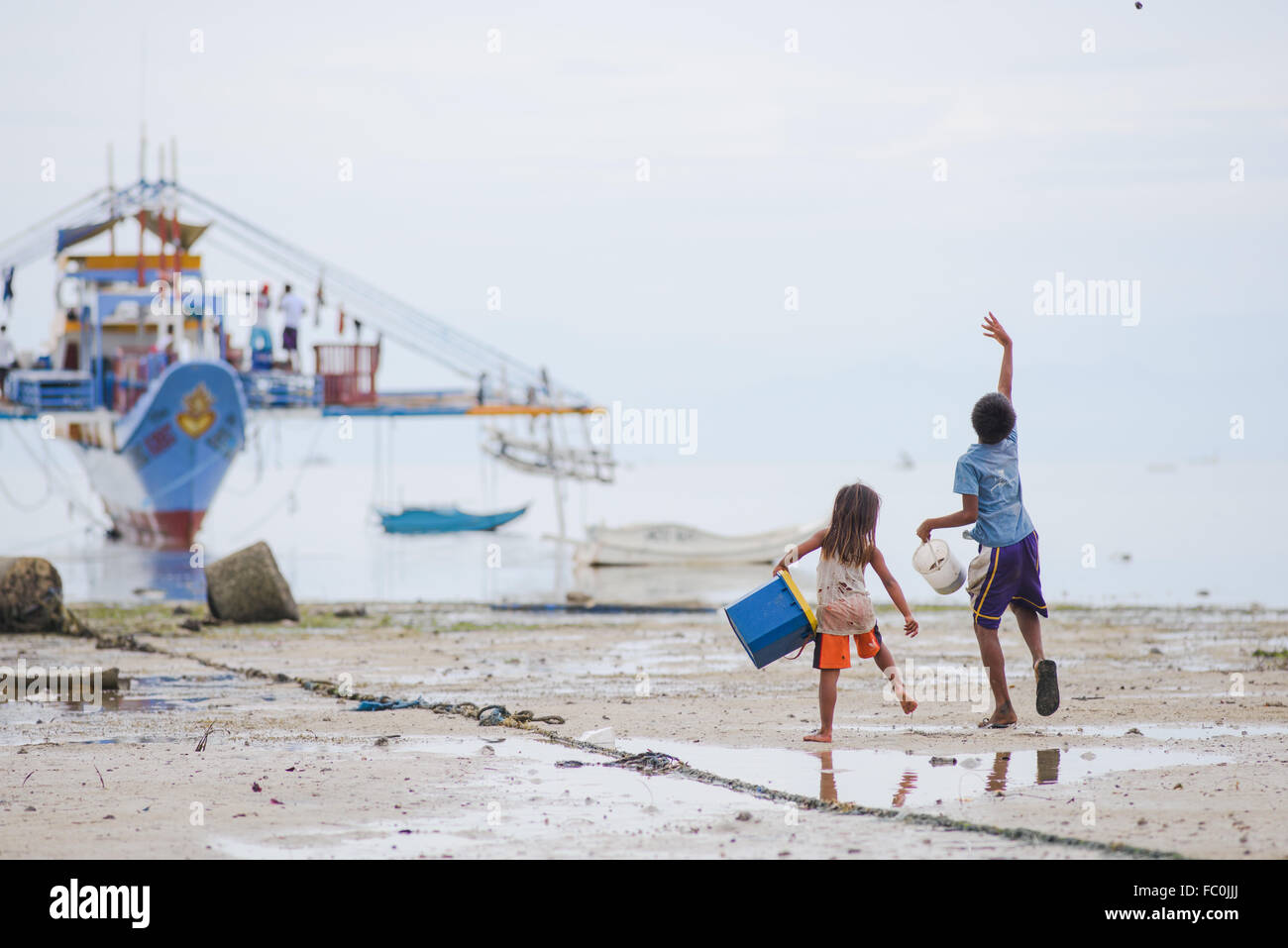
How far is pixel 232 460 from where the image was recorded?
152 ft

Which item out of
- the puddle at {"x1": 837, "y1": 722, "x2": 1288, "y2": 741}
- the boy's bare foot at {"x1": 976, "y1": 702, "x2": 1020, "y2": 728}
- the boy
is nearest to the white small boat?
the puddle at {"x1": 837, "y1": 722, "x2": 1288, "y2": 741}

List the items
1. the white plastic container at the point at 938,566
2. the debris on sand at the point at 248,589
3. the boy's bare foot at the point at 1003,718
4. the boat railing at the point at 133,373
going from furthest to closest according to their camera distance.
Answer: the boat railing at the point at 133,373, the debris on sand at the point at 248,589, the boy's bare foot at the point at 1003,718, the white plastic container at the point at 938,566

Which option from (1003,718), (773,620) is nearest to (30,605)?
(773,620)

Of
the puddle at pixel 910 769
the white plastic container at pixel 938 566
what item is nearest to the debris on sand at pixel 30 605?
the puddle at pixel 910 769

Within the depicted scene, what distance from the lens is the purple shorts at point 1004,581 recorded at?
27.0 ft

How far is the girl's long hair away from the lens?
8078mm

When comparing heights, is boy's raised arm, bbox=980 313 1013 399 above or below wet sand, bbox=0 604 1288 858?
above

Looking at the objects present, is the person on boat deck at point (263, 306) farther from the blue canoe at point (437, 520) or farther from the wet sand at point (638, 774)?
the wet sand at point (638, 774)

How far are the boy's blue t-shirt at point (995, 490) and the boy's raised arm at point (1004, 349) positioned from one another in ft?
1.46

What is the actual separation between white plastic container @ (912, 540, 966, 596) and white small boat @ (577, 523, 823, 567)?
30104 millimetres

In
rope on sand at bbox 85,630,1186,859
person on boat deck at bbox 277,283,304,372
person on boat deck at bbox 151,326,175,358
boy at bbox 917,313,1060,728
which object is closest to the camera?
rope on sand at bbox 85,630,1186,859

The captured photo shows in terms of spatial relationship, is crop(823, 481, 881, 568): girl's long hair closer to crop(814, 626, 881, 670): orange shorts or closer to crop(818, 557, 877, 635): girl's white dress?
crop(818, 557, 877, 635): girl's white dress
